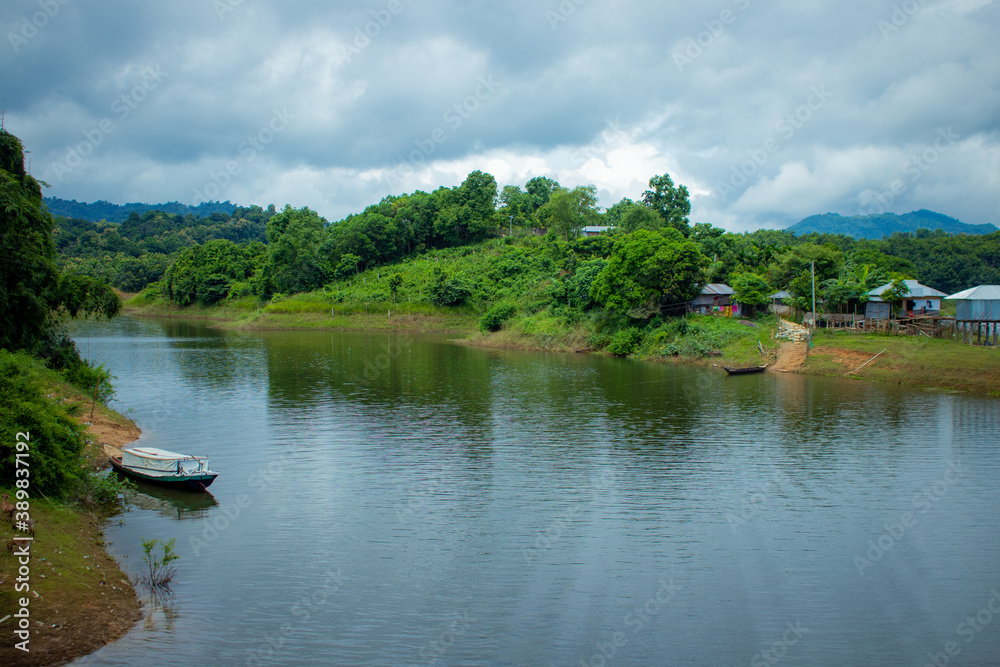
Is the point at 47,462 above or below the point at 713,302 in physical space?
below

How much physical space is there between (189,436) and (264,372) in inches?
825

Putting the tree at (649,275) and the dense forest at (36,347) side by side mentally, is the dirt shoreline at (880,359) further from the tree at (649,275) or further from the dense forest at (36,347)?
the dense forest at (36,347)

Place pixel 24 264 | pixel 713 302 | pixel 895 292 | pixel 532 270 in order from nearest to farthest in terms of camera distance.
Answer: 1. pixel 24 264
2. pixel 895 292
3. pixel 713 302
4. pixel 532 270

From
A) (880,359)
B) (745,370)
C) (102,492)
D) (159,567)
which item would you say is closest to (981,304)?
(880,359)

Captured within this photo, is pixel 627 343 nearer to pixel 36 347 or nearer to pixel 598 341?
pixel 598 341

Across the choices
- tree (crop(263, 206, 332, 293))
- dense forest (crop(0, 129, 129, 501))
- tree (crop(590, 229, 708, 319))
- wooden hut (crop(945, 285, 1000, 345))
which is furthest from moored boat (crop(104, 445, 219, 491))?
tree (crop(263, 206, 332, 293))

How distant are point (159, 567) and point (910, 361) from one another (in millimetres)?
46152

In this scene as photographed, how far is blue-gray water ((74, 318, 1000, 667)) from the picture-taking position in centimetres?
1350

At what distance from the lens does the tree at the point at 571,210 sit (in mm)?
102562

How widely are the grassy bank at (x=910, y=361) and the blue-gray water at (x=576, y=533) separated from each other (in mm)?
4418

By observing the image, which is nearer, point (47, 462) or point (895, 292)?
point (47, 462)

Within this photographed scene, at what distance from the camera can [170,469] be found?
21.2 metres

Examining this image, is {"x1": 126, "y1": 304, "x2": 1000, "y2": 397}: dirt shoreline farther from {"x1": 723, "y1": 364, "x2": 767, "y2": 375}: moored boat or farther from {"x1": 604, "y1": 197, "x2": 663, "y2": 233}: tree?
{"x1": 604, "y1": 197, "x2": 663, "y2": 233}: tree

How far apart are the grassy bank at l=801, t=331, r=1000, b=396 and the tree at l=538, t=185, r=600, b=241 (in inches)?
2218
